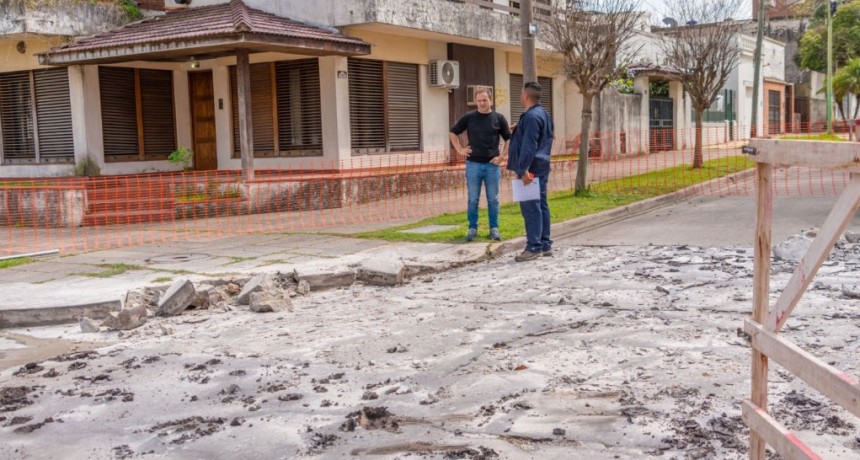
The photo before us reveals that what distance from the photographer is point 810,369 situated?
264 centimetres

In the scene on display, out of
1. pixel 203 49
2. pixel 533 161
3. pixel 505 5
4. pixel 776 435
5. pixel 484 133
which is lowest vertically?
pixel 776 435

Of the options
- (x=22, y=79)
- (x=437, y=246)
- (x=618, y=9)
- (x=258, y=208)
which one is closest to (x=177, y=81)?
(x=22, y=79)

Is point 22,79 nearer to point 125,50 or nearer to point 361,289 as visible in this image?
point 125,50

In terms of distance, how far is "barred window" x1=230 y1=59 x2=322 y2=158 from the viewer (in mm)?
18906

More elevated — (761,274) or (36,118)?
(36,118)

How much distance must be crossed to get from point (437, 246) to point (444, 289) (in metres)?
2.44

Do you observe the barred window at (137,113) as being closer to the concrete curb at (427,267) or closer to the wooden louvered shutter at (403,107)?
the wooden louvered shutter at (403,107)

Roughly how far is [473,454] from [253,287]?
15.2 ft

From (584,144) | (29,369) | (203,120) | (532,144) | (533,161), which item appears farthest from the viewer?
(203,120)

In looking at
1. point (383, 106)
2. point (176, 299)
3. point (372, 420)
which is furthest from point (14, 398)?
point (383, 106)

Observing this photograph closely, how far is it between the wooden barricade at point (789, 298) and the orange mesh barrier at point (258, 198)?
1038 cm

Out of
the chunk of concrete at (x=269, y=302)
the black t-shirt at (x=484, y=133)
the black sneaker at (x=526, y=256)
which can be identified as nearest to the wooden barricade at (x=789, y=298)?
the chunk of concrete at (x=269, y=302)

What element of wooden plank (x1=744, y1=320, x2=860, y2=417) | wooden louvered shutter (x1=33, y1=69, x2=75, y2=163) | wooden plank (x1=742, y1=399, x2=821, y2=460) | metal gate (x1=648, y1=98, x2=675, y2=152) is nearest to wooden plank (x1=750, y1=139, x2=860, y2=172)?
wooden plank (x1=744, y1=320, x2=860, y2=417)

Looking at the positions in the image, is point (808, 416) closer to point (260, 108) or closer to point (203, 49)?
point (203, 49)
